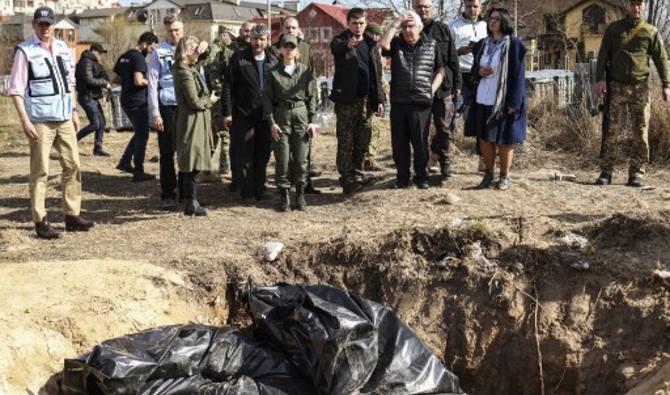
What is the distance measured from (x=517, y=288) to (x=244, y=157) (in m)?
3.38

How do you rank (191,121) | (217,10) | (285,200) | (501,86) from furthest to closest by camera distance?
(217,10)
(285,200)
(501,86)
(191,121)

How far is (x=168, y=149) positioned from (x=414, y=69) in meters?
2.62

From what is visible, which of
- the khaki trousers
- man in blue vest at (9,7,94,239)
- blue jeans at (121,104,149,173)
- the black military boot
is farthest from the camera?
blue jeans at (121,104,149,173)

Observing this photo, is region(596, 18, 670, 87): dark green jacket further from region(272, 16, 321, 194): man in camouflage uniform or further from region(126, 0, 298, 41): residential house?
region(126, 0, 298, 41): residential house

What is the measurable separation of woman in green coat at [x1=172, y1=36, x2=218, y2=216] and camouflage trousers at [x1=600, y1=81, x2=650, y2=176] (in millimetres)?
4035

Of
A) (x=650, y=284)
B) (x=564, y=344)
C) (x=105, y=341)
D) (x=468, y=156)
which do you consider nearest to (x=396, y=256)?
(x=564, y=344)

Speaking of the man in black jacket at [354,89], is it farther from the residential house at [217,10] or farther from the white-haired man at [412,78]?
the residential house at [217,10]

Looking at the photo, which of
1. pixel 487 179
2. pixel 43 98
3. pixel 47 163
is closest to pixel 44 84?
pixel 43 98

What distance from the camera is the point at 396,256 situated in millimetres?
6570

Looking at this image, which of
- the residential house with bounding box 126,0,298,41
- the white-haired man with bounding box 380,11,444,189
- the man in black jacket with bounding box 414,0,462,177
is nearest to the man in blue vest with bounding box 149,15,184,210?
the white-haired man with bounding box 380,11,444,189

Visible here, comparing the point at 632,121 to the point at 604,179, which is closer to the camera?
the point at 632,121

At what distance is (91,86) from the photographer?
39.1 feet

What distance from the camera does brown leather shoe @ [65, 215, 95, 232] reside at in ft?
25.0

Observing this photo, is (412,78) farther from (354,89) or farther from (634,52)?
(634,52)
